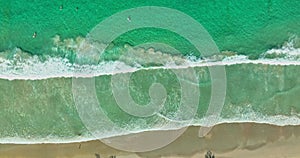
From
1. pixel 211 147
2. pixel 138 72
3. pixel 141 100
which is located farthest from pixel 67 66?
pixel 211 147

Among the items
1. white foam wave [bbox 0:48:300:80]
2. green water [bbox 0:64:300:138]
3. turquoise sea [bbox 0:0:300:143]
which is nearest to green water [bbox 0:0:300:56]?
turquoise sea [bbox 0:0:300:143]

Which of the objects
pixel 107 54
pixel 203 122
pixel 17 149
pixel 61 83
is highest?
pixel 107 54

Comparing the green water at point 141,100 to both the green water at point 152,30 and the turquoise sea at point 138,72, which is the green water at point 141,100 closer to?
the turquoise sea at point 138,72

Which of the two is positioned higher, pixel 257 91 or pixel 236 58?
pixel 236 58

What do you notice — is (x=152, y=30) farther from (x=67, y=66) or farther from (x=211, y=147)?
(x=211, y=147)

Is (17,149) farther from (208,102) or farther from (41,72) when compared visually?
(208,102)

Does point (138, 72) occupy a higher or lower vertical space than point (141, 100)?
higher

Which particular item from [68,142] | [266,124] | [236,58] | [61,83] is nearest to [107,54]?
[61,83]
